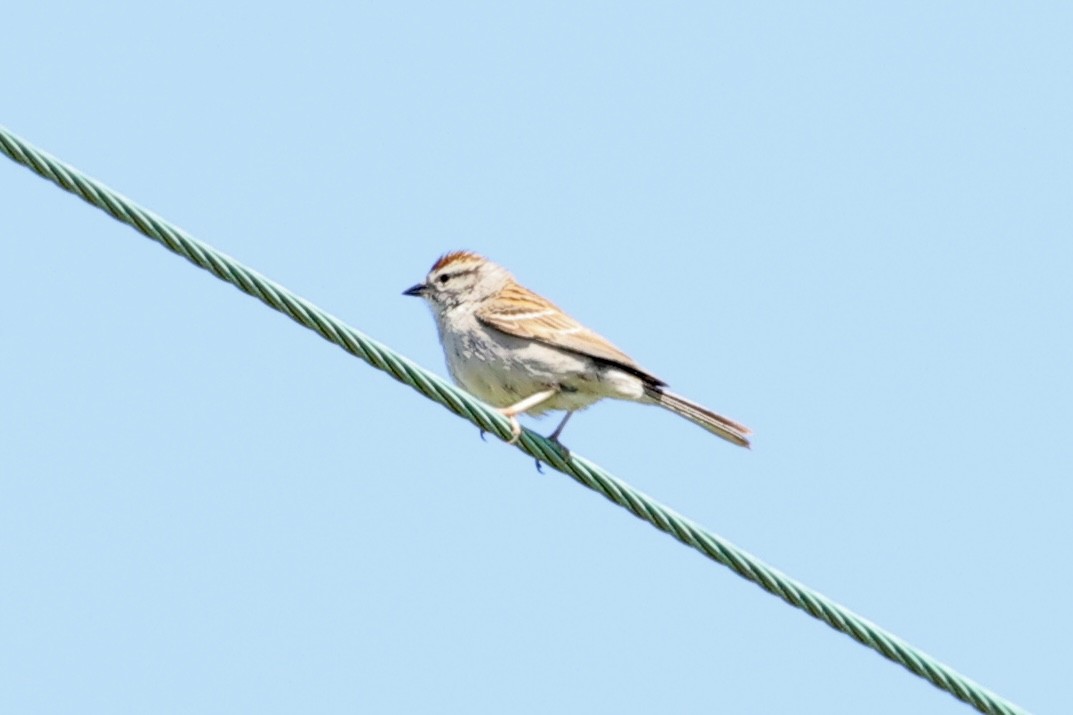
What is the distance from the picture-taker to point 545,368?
1014 centimetres

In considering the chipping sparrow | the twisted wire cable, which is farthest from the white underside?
the twisted wire cable

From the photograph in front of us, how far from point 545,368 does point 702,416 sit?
1.01 metres

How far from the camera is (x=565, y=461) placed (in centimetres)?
748

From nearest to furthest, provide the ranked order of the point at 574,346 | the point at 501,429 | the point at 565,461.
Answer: the point at 565,461 → the point at 501,429 → the point at 574,346

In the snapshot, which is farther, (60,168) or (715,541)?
(715,541)

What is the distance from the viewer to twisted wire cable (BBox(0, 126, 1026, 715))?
6246 mm

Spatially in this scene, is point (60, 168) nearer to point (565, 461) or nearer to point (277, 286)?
point (277, 286)

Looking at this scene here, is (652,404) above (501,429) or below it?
above

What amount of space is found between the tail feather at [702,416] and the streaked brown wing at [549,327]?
0.11 m

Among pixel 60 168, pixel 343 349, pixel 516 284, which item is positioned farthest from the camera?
pixel 516 284

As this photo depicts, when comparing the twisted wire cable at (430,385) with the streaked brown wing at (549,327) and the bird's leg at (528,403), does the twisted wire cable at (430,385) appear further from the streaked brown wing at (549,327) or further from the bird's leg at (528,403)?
the streaked brown wing at (549,327)

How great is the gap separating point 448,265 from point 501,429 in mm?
3667

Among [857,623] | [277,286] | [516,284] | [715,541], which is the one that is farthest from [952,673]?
[516,284]

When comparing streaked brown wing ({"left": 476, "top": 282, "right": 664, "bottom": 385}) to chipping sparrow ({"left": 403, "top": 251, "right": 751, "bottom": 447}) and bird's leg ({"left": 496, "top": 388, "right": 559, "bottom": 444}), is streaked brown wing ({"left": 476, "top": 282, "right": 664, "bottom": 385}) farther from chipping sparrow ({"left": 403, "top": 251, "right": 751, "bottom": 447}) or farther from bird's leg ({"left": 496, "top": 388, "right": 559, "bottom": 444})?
bird's leg ({"left": 496, "top": 388, "right": 559, "bottom": 444})
